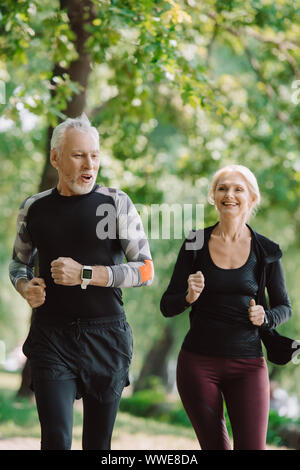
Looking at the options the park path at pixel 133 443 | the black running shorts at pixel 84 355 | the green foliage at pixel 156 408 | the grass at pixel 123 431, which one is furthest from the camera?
the green foliage at pixel 156 408

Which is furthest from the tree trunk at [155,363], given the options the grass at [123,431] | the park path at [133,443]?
the park path at [133,443]

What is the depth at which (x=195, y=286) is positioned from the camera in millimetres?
3555

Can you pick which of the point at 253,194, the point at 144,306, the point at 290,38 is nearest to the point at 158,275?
the point at 144,306

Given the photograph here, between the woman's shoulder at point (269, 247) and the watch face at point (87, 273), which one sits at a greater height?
the woman's shoulder at point (269, 247)

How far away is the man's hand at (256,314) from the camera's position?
3541mm

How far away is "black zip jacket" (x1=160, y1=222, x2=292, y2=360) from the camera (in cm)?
367

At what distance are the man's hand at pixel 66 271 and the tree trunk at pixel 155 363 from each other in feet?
54.8

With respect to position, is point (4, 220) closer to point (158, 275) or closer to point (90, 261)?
point (158, 275)

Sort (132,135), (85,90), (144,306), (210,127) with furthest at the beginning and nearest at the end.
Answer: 1. (144,306)
2. (210,127)
3. (132,135)
4. (85,90)

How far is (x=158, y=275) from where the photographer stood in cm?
1468

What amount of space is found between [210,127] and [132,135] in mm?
2201

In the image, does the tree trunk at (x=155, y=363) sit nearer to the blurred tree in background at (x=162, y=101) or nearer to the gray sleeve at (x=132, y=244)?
the blurred tree in background at (x=162, y=101)

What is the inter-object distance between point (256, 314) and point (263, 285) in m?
0.22

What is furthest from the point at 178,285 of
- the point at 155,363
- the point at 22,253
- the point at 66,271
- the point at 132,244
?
the point at 155,363
